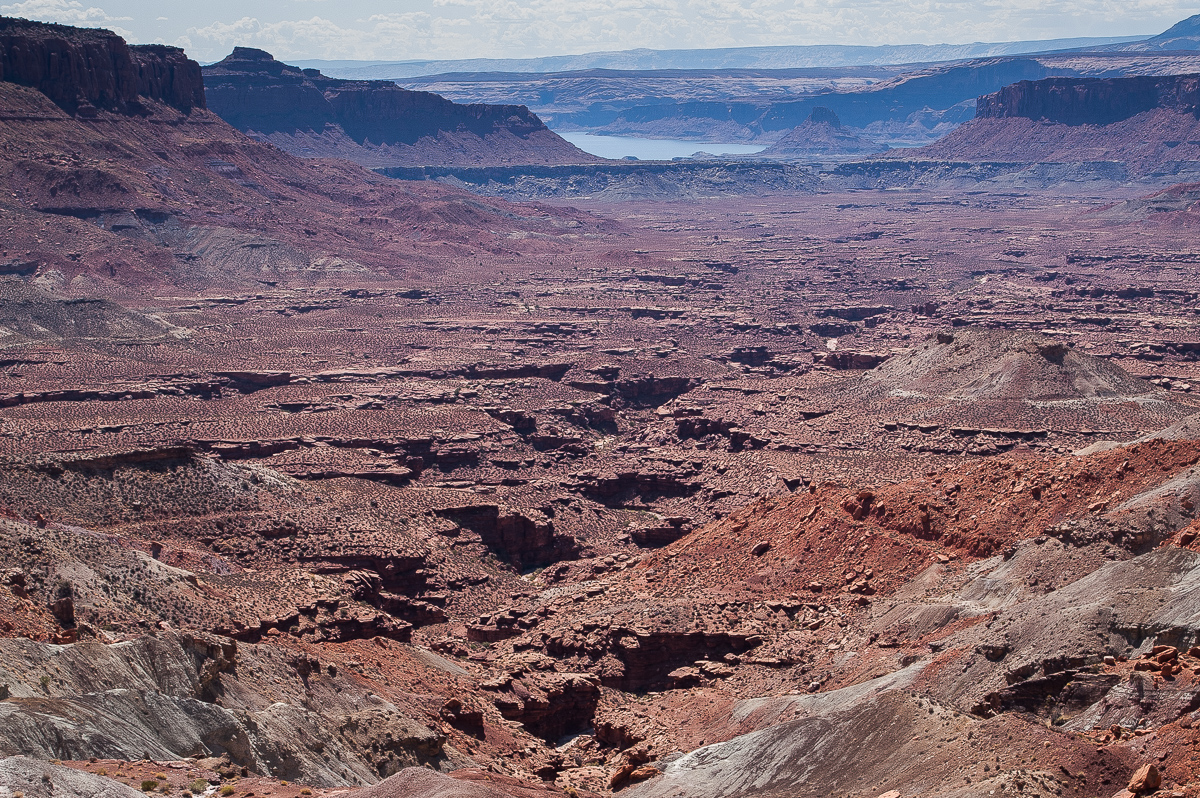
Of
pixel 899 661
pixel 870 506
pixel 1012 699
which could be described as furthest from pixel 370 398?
pixel 1012 699

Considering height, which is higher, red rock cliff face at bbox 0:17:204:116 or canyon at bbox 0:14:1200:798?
red rock cliff face at bbox 0:17:204:116

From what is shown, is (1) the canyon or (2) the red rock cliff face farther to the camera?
(2) the red rock cliff face

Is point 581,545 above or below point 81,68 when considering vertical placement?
below

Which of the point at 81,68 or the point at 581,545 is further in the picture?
the point at 81,68

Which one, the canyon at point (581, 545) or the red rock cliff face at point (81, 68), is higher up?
the red rock cliff face at point (81, 68)

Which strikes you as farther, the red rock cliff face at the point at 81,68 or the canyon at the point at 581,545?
the red rock cliff face at the point at 81,68
